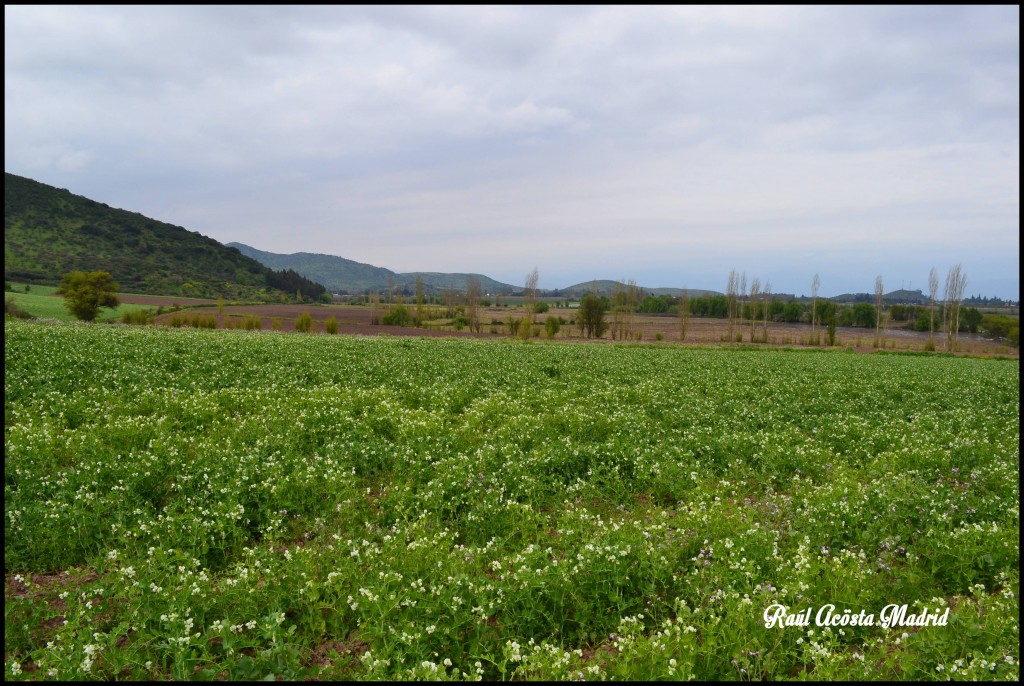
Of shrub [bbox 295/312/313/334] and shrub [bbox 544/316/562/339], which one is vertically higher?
shrub [bbox 544/316/562/339]

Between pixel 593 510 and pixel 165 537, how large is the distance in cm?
618

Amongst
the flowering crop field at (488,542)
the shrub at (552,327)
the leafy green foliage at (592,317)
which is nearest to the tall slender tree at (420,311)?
the shrub at (552,327)

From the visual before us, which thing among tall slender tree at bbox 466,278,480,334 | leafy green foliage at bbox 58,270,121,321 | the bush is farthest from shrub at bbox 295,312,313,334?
leafy green foliage at bbox 58,270,121,321

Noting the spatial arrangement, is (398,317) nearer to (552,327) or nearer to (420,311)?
(420,311)

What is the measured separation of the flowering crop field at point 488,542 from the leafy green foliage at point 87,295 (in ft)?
214

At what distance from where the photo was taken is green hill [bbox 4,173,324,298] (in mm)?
126750

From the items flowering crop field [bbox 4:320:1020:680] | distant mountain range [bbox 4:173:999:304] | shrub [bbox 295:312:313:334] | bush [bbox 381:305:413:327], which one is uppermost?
distant mountain range [bbox 4:173:999:304]

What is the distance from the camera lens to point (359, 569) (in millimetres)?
6621

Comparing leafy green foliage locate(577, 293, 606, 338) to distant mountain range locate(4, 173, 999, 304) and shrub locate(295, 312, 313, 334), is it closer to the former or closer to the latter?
distant mountain range locate(4, 173, 999, 304)

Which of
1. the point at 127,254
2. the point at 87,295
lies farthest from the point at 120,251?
the point at 87,295

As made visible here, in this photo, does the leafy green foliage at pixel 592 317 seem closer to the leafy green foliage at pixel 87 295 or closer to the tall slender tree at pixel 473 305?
the tall slender tree at pixel 473 305

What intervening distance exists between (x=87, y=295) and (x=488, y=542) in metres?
80.4

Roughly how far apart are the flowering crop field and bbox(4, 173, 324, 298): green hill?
13252 cm

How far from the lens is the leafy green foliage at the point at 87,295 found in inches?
2662
